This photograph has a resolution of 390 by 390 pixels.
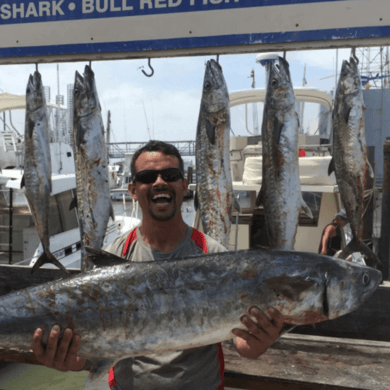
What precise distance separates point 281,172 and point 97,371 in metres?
1.66

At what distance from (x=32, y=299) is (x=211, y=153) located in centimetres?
157

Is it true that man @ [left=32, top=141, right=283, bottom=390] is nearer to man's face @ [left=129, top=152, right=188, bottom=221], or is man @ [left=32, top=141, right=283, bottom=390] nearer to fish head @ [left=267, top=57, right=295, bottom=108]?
man's face @ [left=129, top=152, right=188, bottom=221]

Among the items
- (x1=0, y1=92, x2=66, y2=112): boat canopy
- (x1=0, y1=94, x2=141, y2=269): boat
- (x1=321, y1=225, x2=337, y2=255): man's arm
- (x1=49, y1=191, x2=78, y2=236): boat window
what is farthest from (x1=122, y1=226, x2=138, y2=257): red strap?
(x1=49, y1=191, x2=78, y2=236): boat window

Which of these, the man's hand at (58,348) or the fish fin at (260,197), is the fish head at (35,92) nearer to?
the fish fin at (260,197)

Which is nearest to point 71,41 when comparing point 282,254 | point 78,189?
point 78,189

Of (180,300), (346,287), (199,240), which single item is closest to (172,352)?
(180,300)

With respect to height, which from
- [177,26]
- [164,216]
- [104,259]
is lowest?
[104,259]

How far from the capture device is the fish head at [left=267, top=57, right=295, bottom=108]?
107 inches

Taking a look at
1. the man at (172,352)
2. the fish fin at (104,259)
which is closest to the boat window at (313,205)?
the man at (172,352)

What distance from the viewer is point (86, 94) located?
284 cm

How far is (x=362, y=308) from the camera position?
3016 mm

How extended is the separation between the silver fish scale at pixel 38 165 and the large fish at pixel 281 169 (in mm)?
1494

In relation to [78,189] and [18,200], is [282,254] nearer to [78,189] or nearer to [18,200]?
[78,189]

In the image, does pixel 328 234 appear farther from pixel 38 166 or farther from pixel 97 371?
pixel 97 371
